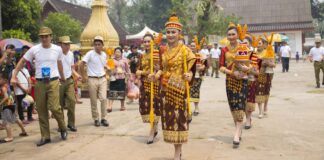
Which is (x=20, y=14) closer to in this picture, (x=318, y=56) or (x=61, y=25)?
(x=61, y=25)

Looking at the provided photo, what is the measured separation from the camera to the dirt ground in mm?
5848

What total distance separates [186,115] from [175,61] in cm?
77

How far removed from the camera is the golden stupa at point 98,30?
1333 cm

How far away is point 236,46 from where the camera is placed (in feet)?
21.2

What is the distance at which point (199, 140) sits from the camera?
6.73 meters

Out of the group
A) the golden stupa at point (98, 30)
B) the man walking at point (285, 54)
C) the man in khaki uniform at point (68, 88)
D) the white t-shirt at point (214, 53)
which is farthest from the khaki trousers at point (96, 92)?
the man walking at point (285, 54)

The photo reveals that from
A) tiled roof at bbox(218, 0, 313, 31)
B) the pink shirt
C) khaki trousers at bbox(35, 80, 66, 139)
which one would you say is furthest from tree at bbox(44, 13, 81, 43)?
tiled roof at bbox(218, 0, 313, 31)

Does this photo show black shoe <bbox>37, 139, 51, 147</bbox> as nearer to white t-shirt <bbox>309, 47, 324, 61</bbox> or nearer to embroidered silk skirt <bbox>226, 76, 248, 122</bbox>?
embroidered silk skirt <bbox>226, 76, 248, 122</bbox>

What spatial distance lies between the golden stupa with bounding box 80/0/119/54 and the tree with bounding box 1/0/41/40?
4620 millimetres

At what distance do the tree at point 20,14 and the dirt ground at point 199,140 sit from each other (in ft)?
29.1

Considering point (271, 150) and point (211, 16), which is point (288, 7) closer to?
point (211, 16)

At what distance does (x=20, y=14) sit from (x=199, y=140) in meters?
12.9

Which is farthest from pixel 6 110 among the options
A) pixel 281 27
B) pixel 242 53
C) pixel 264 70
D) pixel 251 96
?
pixel 281 27

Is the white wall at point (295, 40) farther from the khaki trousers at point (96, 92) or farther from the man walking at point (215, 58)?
the khaki trousers at point (96, 92)
